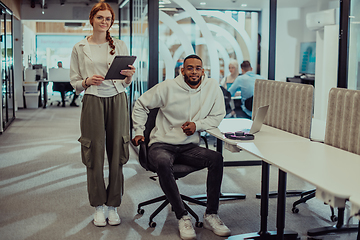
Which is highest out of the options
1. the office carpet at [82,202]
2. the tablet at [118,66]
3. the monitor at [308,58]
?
the monitor at [308,58]

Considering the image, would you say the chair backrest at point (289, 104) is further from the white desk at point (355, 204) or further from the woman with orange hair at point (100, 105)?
the white desk at point (355, 204)

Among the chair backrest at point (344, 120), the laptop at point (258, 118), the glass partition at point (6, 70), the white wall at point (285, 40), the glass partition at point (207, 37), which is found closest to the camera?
the chair backrest at point (344, 120)

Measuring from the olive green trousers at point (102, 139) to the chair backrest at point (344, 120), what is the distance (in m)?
1.53

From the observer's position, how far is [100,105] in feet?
9.73

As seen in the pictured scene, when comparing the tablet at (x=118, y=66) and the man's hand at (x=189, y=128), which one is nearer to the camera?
the tablet at (x=118, y=66)

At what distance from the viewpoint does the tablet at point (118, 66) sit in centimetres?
279

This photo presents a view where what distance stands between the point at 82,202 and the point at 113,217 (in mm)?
634

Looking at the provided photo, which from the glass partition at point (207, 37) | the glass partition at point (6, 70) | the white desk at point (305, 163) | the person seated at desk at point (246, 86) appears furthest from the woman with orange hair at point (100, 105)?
the glass partition at point (6, 70)

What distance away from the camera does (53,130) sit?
7.92 meters

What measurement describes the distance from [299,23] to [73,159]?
4.41 m

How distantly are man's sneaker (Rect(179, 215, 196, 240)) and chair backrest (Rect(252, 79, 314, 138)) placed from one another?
4.07 ft

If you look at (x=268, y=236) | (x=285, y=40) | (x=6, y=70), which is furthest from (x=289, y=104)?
(x=6, y=70)

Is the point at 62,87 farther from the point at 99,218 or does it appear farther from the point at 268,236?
the point at 268,236

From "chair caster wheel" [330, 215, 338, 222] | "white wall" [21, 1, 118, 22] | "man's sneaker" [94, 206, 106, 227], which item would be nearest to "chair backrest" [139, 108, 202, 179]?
"man's sneaker" [94, 206, 106, 227]
